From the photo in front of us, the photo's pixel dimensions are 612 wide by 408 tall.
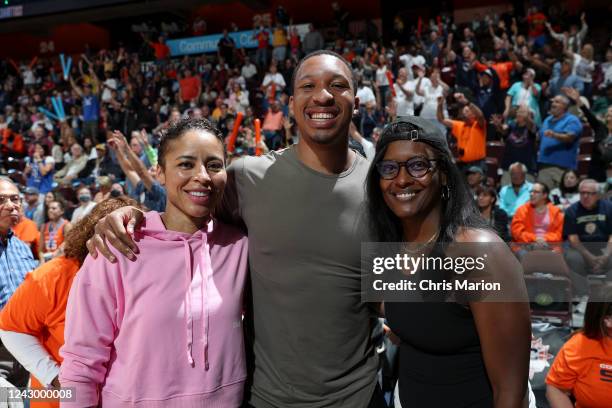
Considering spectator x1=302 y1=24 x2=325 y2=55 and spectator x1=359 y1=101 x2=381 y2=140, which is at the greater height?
spectator x1=302 y1=24 x2=325 y2=55

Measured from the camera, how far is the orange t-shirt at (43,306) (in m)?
2.18

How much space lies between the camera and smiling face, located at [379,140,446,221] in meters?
1.56

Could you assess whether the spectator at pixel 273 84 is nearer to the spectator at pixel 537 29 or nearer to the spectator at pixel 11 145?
the spectator at pixel 537 29

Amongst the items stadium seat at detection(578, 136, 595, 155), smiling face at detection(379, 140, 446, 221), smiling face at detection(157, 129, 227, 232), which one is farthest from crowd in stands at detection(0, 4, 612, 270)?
smiling face at detection(379, 140, 446, 221)

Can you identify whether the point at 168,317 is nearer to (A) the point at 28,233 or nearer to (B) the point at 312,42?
(A) the point at 28,233

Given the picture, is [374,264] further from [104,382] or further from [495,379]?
[104,382]

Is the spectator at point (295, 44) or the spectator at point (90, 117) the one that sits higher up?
the spectator at point (295, 44)

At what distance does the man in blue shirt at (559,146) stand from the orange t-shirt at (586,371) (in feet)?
14.6

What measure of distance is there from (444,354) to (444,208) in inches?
16.3

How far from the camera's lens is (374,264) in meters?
1.69

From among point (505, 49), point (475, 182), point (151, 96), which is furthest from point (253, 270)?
point (151, 96)

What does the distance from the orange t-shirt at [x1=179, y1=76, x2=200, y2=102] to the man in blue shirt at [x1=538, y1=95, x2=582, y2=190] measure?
9358 mm

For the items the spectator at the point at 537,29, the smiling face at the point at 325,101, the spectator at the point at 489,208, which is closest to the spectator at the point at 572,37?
the spectator at the point at 537,29

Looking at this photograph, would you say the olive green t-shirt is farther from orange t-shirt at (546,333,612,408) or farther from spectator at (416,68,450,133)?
spectator at (416,68,450,133)
